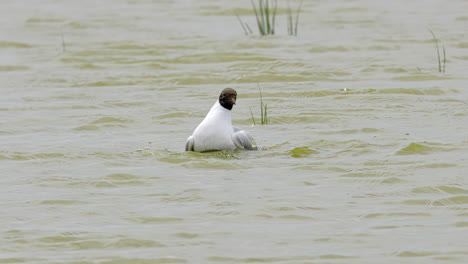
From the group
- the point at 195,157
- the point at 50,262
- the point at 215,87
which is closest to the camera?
the point at 50,262

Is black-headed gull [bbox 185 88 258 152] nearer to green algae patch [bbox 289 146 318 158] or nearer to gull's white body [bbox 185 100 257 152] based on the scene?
gull's white body [bbox 185 100 257 152]

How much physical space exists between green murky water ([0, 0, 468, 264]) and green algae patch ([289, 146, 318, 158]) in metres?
0.02

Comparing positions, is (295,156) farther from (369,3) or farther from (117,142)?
(369,3)

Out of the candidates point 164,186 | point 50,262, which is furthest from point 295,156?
point 50,262

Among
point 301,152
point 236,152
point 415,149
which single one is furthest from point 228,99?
point 415,149

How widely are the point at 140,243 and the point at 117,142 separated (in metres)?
3.24

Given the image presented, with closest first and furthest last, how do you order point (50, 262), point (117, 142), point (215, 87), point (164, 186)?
point (50, 262) < point (164, 186) < point (117, 142) < point (215, 87)

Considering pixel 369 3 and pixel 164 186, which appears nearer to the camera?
pixel 164 186

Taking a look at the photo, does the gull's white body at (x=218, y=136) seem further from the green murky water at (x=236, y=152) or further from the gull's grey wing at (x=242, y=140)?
the green murky water at (x=236, y=152)

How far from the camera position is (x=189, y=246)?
569 centimetres

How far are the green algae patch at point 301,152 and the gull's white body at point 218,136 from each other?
0.36 meters

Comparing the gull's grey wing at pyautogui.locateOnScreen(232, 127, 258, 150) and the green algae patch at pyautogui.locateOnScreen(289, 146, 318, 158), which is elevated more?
the gull's grey wing at pyautogui.locateOnScreen(232, 127, 258, 150)

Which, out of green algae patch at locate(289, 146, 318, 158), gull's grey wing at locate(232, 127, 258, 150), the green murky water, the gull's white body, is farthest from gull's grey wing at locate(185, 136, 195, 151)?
green algae patch at locate(289, 146, 318, 158)

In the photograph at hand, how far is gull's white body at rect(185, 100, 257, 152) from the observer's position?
810cm
